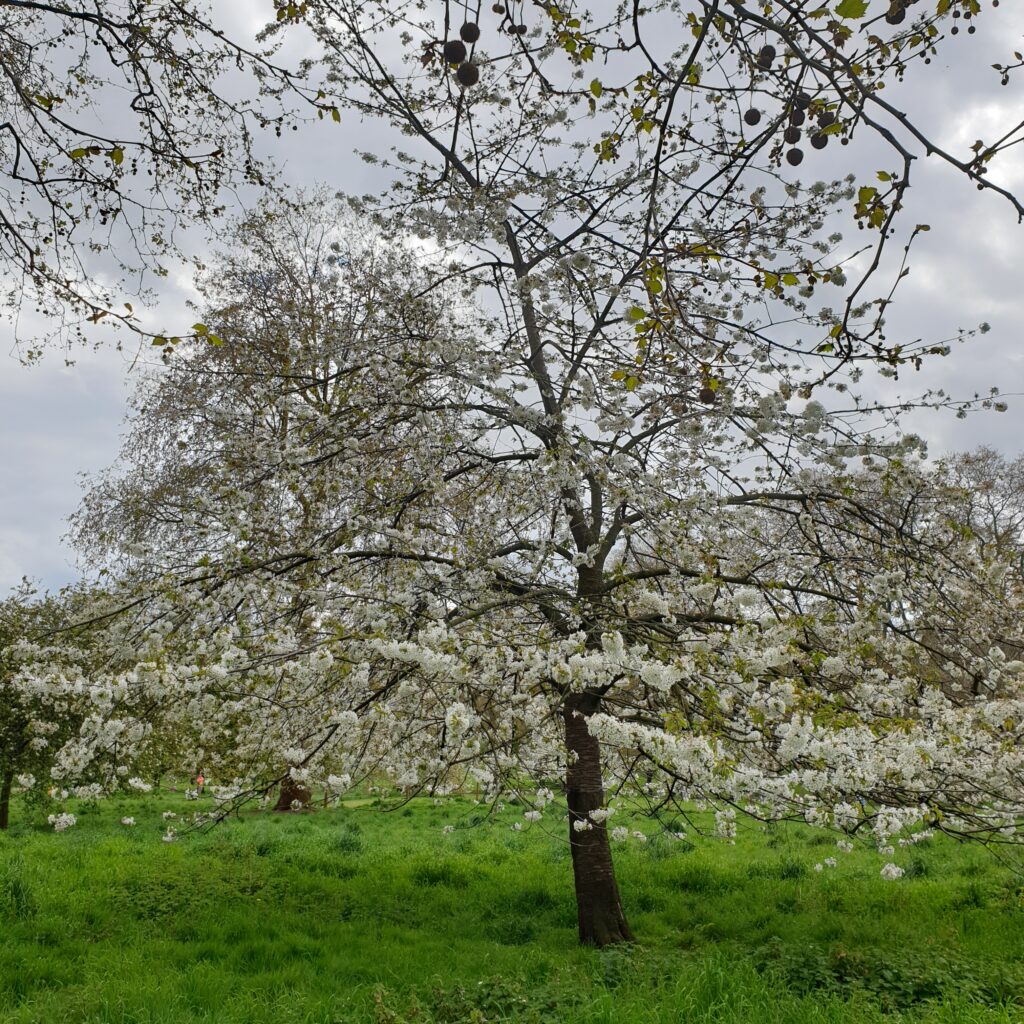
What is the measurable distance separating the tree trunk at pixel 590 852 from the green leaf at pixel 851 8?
17.5ft

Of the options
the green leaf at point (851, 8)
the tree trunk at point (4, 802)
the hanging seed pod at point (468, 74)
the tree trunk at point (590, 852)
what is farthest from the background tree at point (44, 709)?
the green leaf at point (851, 8)

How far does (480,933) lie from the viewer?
22.2 ft

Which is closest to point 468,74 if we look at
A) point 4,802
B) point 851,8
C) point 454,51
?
point 454,51

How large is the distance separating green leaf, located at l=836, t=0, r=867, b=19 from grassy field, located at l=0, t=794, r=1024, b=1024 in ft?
15.1

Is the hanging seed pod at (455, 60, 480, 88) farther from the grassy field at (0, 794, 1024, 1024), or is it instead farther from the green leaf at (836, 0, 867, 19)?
the grassy field at (0, 794, 1024, 1024)

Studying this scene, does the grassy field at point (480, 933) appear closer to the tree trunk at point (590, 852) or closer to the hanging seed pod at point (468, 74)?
the tree trunk at point (590, 852)

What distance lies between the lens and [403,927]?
680 cm

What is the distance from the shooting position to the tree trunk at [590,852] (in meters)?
6.41

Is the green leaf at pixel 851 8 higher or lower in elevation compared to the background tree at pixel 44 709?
higher

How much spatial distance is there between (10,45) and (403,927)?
796 cm

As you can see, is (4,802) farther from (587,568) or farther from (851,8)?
(851,8)

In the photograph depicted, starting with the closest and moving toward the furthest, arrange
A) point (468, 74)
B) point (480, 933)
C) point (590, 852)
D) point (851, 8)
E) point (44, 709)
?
point (851, 8), point (468, 74), point (590, 852), point (480, 933), point (44, 709)

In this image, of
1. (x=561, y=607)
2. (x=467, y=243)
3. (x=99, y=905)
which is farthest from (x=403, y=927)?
(x=467, y=243)

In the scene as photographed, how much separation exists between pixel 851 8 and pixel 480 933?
7.34 meters
